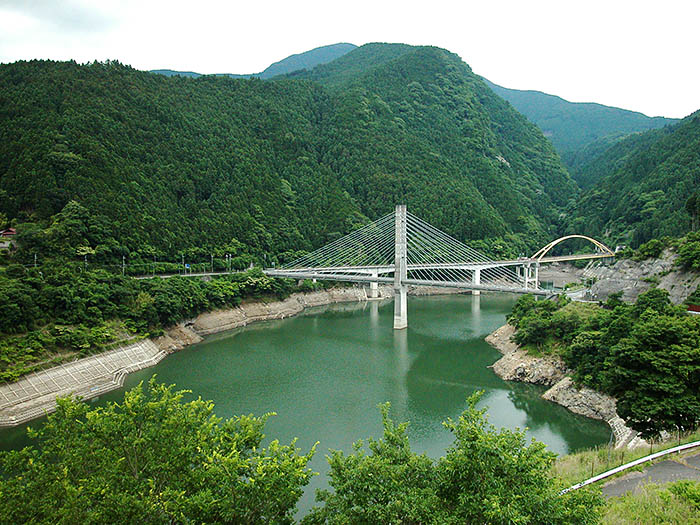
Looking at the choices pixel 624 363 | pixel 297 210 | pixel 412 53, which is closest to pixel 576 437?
pixel 624 363

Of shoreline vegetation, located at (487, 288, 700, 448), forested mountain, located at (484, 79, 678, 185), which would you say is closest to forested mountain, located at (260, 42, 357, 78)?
forested mountain, located at (484, 79, 678, 185)

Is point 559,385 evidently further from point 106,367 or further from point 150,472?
point 106,367

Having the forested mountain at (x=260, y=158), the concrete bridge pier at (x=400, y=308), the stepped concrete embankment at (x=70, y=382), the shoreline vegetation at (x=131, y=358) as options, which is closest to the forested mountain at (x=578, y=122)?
the forested mountain at (x=260, y=158)

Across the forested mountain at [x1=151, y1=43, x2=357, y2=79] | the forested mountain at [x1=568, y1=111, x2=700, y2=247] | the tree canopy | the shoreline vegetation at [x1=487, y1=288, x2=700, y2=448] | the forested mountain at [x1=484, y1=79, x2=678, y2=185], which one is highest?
the forested mountain at [x1=151, y1=43, x2=357, y2=79]

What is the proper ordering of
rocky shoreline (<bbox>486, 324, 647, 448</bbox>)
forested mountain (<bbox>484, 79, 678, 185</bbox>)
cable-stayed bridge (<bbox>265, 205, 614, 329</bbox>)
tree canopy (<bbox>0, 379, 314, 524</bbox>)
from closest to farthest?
tree canopy (<bbox>0, 379, 314, 524</bbox>) < rocky shoreline (<bbox>486, 324, 647, 448</bbox>) < cable-stayed bridge (<bbox>265, 205, 614, 329</bbox>) < forested mountain (<bbox>484, 79, 678, 185</bbox>)

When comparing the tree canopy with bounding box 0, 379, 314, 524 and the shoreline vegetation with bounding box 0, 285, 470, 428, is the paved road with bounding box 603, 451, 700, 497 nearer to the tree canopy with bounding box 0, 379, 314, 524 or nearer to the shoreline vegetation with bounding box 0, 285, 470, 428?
the tree canopy with bounding box 0, 379, 314, 524

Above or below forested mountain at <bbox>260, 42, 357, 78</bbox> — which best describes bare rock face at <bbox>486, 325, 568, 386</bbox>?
below

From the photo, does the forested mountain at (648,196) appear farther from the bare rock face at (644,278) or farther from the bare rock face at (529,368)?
the bare rock face at (529,368)
